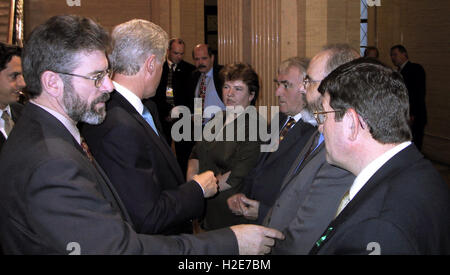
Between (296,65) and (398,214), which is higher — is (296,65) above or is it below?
above

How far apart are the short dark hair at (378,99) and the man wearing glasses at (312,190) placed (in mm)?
383

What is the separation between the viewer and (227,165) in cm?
337

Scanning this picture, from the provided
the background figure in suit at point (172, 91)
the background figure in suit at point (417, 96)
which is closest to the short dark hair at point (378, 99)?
the background figure in suit at point (172, 91)

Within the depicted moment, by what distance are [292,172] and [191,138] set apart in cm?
384

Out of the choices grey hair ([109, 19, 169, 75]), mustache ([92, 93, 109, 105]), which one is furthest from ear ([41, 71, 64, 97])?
grey hair ([109, 19, 169, 75])

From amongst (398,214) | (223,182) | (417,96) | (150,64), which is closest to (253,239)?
(398,214)

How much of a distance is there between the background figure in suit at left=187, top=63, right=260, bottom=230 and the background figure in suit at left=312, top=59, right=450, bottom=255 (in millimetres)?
1627

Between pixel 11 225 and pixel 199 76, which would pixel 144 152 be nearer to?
pixel 11 225

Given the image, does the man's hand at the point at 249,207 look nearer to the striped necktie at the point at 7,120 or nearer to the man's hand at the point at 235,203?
the man's hand at the point at 235,203

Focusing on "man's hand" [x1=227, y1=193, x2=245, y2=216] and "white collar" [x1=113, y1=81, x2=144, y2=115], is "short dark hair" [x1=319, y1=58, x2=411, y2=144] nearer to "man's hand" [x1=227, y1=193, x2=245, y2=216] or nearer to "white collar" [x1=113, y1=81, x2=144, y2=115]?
"white collar" [x1=113, y1=81, x2=144, y2=115]

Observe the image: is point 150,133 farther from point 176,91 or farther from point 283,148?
point 176,91

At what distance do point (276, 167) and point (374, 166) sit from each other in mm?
1274

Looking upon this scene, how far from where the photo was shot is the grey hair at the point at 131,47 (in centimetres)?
222

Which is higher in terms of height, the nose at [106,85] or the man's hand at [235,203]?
the nose at [106,85]
